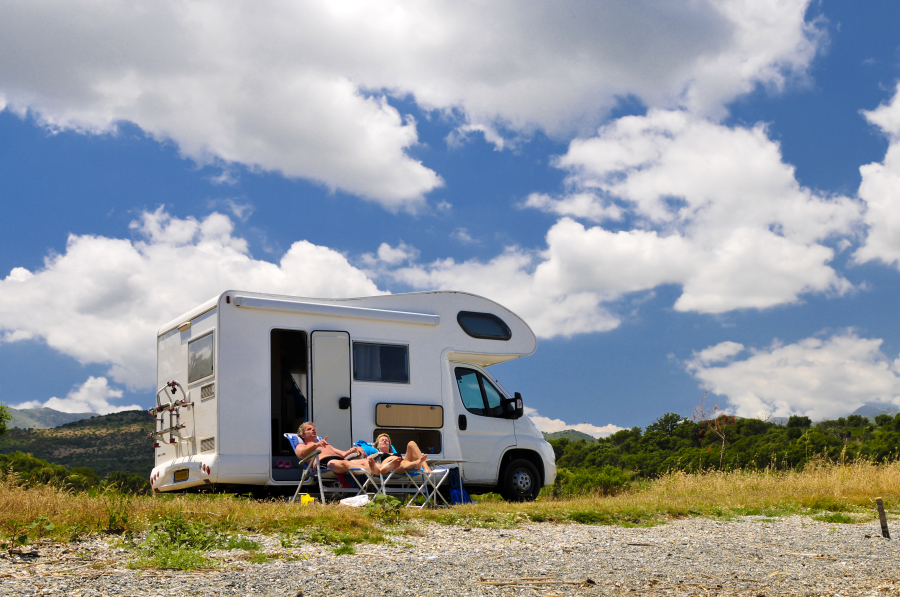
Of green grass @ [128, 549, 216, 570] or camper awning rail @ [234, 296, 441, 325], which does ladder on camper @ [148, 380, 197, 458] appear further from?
green grass @ [128, 549, 216, 570]

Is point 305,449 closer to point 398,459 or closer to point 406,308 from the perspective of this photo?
point 398,459

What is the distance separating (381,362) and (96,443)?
2444cm

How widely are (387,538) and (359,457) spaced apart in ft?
9.07

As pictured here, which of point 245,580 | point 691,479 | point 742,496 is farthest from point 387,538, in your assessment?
point 691,479

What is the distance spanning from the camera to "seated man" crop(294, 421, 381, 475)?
26.4ft

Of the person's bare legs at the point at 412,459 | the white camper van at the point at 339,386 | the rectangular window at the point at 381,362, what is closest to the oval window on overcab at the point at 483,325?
the white camper van at the point at 339,386

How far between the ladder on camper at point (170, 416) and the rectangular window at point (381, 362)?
1.98 metres

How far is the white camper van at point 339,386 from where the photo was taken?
8414 mm

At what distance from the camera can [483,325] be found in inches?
412

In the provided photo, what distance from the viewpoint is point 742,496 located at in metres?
10.3

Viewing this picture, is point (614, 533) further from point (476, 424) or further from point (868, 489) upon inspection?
point (868, 489)

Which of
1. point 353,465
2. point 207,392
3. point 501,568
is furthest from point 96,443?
point 501,568

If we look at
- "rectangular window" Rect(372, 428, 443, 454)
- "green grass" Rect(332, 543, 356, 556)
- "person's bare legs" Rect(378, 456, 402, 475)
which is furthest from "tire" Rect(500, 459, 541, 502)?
"green grass" Rect(332, 543, 356, 556)

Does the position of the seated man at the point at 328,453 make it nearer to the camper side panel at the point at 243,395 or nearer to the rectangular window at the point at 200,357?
the camper side panel at the point at 243,395
